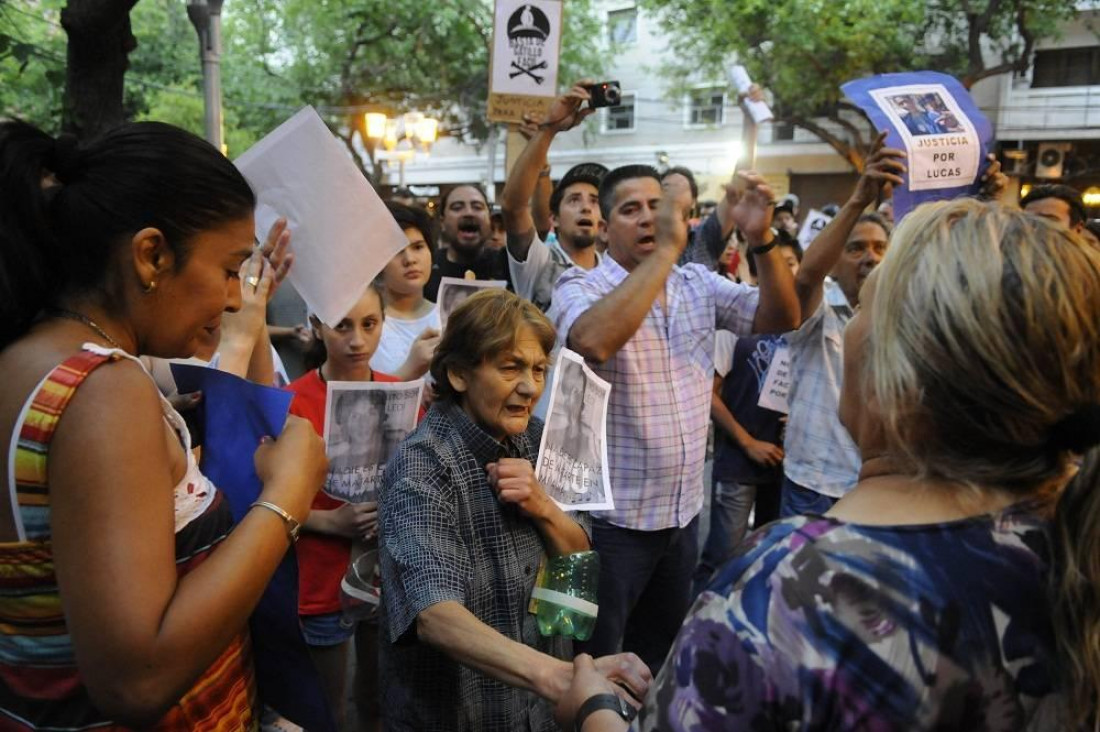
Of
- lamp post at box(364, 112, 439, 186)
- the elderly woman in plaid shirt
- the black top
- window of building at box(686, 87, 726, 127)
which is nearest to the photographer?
the elderly woman in plaid shirt

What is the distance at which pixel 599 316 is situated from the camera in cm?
273

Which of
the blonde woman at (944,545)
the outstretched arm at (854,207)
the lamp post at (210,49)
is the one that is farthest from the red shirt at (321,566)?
the lamp post at (210,49)

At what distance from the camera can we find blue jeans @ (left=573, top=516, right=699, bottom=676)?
2.91m

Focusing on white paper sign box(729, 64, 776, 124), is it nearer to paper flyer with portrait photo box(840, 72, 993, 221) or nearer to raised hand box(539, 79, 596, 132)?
paper flyer with portrait photo box(840, 72, 993, 221)

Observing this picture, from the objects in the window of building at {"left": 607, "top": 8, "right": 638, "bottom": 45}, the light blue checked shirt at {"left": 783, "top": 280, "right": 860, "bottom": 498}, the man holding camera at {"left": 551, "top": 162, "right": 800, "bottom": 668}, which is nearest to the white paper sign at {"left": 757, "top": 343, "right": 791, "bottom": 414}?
the light blue checked shirt at {"left": 783, "top": 280, "right": 860, "bottom": 498}

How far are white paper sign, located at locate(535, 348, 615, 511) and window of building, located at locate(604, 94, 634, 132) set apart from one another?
25.9 meters

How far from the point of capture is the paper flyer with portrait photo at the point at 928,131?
9.13 ft

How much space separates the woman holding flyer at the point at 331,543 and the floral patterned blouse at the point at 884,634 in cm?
190

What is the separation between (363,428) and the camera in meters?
2.65

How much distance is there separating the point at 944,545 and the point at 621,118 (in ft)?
91.6

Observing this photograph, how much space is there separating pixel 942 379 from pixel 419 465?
122 cm

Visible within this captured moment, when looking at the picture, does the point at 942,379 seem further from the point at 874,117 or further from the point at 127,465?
the point at 874,117

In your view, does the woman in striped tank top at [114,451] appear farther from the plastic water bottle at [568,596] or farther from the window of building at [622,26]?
the window of building at [622,26]

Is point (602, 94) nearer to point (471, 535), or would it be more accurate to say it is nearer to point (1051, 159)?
point (471, 535)
